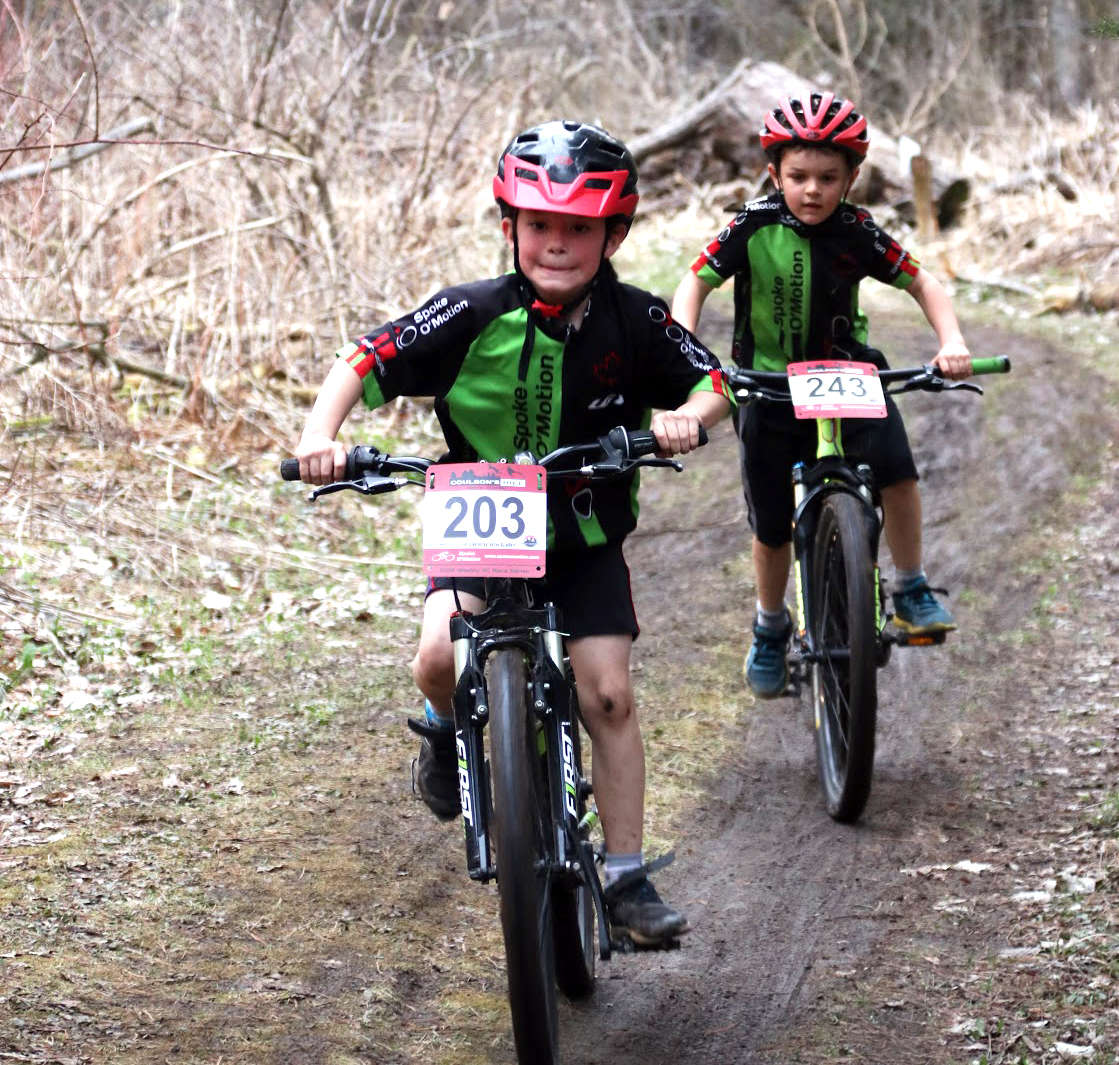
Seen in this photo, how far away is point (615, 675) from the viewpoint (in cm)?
343

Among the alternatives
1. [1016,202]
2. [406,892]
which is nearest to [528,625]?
[406,892]

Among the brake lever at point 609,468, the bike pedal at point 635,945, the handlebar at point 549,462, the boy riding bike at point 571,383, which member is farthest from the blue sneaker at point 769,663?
the brake lever at point 609,468

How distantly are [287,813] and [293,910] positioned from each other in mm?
735

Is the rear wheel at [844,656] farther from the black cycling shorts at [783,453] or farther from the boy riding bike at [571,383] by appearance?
the boy riding bike at [571,383]

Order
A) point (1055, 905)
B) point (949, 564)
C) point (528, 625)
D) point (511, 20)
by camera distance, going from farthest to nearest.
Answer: point (511, 20), point (949, 564), point (1055, 905), point (528, 625)

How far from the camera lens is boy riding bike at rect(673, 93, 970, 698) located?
4.85 meters

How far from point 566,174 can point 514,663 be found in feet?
3.74

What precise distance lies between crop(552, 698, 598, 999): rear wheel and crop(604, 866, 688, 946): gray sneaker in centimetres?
9

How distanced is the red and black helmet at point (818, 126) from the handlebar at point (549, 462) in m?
1.83

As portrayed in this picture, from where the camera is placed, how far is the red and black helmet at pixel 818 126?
4.73 metres

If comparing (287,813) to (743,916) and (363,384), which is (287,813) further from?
(363,384)

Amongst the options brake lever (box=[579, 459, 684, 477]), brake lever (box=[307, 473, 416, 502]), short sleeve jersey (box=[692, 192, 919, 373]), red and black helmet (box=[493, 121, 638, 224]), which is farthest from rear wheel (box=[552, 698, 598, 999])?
short sleeve jersey (box=[692, 192, 919, 373])

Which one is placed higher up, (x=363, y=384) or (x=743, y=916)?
(x=363, y=384)

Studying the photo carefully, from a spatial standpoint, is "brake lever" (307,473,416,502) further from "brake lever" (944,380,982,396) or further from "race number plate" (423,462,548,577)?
"brake lever" (944,380,982,396)
